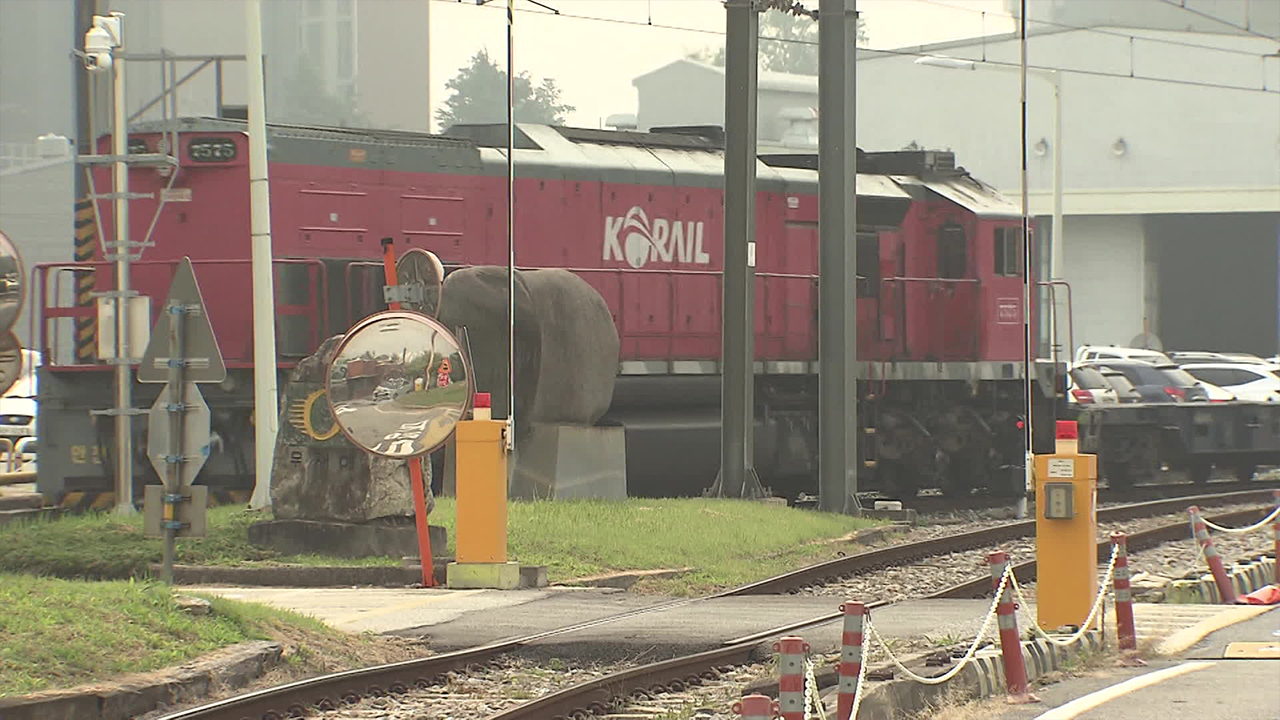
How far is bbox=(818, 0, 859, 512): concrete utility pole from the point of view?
19938mm

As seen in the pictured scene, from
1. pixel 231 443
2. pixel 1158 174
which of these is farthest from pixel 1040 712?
pixel 1158 174

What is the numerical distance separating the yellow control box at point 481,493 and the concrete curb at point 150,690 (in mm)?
4038

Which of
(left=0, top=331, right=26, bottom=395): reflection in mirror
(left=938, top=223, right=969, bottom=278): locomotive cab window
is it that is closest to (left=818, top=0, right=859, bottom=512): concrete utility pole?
(left=938, top=223, right=969, bottom=278): locomotive cab window

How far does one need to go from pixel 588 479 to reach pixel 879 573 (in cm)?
374

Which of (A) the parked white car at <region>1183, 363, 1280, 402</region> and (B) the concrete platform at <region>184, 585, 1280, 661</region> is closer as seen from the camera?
(B) the concrete platform at <region>184, 585, 1280, 661</region>

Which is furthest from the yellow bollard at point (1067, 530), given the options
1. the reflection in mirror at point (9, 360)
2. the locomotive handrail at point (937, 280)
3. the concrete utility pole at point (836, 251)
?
the locomotive handrail at point (937, 280)

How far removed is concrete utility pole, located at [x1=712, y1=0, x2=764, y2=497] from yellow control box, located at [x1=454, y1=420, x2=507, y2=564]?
6.42m

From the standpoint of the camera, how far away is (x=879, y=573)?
16.1 meters

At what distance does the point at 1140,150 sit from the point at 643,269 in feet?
118

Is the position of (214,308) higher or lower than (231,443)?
higher

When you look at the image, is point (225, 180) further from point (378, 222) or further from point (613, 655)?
point (613, 655)

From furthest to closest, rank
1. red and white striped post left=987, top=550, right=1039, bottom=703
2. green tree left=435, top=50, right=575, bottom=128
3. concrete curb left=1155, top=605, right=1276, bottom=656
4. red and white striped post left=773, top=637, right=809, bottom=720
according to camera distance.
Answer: green tree left=435, top=50, right=575, bottom=128 → concrete curb left=1155, top=605, right=1276, bottom=656 → red and white striped post left=987, top=550, right=1039, bottom=703 → red and white striped post left=773, top=637, right=809, bottom=720

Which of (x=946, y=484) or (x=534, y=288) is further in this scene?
(x=946, y=484)

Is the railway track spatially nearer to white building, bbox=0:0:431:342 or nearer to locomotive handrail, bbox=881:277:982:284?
locomotive handrail, bbox=881:277:982:284
